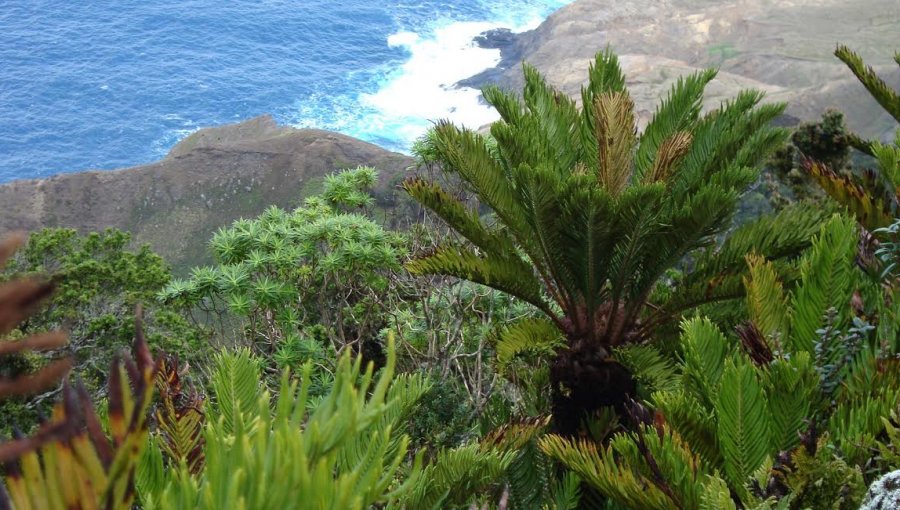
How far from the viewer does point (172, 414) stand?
4.11 metres

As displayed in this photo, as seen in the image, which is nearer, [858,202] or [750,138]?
[858,202]

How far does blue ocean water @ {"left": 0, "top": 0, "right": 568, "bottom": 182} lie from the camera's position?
4747 centimetres

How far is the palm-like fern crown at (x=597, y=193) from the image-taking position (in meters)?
6.35

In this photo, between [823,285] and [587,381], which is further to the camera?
[587,381]

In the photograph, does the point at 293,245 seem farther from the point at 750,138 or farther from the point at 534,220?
the point at 750,138

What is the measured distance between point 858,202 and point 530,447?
8.87 feet

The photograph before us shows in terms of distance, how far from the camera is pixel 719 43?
56844 mm

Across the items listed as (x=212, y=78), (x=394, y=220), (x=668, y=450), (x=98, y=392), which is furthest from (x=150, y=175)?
(x=668, y=450)

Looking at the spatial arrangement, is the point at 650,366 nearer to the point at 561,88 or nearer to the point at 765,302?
the point at 765,302

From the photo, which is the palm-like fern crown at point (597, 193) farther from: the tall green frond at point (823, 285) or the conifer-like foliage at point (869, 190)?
the tall green frond at point (823, 285)

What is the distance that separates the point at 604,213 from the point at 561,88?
44.2m

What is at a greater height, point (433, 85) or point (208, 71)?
point (208, 71)

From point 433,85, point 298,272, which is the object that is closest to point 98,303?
point 298,272

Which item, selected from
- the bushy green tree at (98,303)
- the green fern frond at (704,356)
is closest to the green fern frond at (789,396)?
the green fern frond at (704,356)
